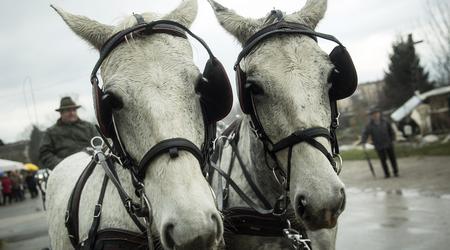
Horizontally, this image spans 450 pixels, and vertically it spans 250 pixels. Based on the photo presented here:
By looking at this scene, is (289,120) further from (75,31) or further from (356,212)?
(356,212)

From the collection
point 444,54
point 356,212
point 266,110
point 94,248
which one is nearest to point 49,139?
point 94,248

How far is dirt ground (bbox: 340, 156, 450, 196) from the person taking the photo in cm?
1110

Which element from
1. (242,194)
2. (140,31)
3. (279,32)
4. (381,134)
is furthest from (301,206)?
(381,134)

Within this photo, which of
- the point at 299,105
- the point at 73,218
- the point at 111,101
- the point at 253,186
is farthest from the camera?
the point at 253,186

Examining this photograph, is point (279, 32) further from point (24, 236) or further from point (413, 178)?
point (24, 236)

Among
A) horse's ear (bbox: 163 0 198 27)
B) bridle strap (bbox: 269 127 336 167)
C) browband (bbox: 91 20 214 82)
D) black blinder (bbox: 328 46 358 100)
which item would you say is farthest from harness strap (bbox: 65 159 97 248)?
black blinder (bbox: 328 46 358 100)

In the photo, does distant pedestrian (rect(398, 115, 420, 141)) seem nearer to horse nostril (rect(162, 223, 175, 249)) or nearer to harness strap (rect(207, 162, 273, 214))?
harness strap (rect(207, 162, 273, 214))

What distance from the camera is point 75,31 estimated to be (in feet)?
8.91

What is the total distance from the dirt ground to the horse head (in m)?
8.43

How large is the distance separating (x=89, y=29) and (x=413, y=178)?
11.9 meters

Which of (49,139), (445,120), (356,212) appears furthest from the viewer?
(445,120)

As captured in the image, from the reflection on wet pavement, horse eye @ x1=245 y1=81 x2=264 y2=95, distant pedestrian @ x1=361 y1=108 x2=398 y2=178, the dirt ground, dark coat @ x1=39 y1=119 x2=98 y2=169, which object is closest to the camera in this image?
horse eye @ x1=245 y1=81 x2=264 y2=95

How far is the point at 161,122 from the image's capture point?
2250 millimetres

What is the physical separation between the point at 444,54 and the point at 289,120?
73.8 ft
